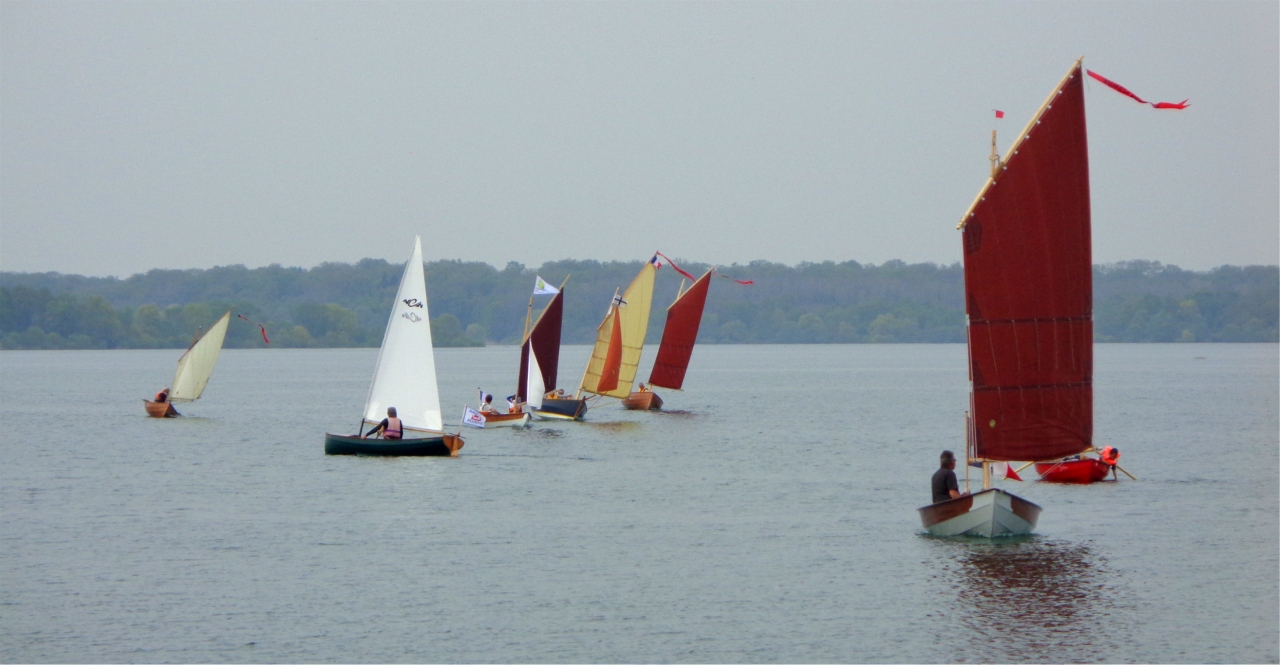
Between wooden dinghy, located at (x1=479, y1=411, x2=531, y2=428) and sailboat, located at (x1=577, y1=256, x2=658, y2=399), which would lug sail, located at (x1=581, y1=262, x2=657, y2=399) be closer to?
sailboat, located at (x1=577, y1=256, x2=658, y2=399)

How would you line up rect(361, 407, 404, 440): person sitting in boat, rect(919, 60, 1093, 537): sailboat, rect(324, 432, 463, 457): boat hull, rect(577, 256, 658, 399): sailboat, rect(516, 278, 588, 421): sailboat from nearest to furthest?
1. rect(919, 60, 1093, 537): sailboat
2. rect(361, 407, 404, 440): person sitting in boat
3. rect(324, 432, 463, 457): boat hull
4. rect(516, 278, 588, 421): sailboat
5. rect(577, 256, 658, 399): sailboat

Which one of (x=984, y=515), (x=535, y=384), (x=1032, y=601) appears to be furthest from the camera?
(x=535, y=384)

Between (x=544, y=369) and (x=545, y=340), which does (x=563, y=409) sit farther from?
(x=545, y=340)

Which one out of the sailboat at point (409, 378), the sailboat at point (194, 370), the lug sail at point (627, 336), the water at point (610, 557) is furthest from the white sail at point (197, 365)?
the sailboat at point (409, 378)

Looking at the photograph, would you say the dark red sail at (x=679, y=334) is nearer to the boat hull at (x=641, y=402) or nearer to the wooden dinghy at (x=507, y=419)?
the boat hull at (x=641, y=402)

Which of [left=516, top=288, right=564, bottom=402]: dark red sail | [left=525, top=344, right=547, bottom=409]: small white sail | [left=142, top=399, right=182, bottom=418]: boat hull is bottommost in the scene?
[left=142, top=399, right=182, bottom=418]: boat hull

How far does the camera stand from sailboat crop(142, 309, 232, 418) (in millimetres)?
72688

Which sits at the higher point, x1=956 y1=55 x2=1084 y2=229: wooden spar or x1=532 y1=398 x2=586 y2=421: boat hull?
x1=956 y1=55 x2=1084 y2=229: wooden spar

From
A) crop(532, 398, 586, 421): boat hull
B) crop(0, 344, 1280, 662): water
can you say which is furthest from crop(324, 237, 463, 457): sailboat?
crop(532, 398, 586, 421): boat hull

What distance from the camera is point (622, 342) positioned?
69.6 meters

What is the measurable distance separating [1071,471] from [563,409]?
31132mm

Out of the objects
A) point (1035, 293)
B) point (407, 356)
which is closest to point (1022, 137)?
point (1035, 293)

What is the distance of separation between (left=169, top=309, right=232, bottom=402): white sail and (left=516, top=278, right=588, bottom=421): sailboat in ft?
55.2

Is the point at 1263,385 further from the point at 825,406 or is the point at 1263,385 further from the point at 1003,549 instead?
the point at 1003,549
